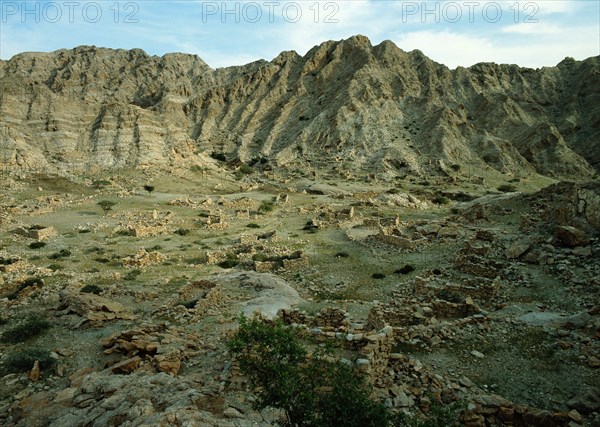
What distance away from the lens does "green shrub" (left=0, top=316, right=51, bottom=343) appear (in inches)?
507

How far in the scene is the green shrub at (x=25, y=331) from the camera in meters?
12.9

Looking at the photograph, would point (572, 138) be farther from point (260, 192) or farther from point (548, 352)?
point (548, 352)

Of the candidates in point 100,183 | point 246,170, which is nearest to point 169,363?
point 100,183

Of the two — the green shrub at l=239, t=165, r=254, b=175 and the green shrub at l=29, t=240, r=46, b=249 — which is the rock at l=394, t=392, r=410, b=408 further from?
the green shrub at l=239, t=165, r=254, b=175

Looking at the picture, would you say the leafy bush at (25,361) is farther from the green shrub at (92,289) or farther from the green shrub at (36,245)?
the green shrub at (36,245)

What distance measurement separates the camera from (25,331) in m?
13.0

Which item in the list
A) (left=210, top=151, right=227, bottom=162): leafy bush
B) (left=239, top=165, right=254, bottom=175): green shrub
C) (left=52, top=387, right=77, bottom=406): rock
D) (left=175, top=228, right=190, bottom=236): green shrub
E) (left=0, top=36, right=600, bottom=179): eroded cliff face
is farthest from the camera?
(left=210, top=151, right=227, bottom=162): leafy bush

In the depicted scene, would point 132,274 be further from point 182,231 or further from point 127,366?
point 127,366

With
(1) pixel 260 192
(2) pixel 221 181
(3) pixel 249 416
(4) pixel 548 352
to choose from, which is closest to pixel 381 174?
(1) pixel 260 192

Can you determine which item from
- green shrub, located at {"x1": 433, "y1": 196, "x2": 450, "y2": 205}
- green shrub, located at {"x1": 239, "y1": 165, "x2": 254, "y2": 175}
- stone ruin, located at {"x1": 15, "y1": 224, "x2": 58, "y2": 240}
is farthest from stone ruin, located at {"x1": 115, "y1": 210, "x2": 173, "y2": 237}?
green shrub, located at {"x1": 239, "y1": 165, "x2": 254, "y2": 175}

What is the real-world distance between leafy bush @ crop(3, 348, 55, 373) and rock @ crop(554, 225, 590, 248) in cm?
2124

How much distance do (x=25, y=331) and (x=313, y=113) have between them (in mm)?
81164

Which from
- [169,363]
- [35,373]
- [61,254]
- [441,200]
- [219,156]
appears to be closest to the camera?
[169,363]

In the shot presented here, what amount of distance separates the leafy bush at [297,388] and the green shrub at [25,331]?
9.97 metres
